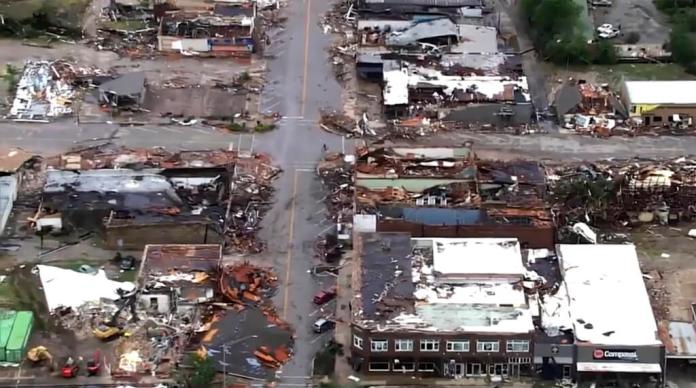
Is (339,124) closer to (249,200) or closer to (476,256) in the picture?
(249,200)

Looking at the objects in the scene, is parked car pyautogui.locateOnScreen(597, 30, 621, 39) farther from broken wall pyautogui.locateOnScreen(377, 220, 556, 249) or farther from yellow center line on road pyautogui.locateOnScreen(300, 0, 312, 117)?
broken wall pyautogui.locateOnScreen(377, 220, 556, 249)

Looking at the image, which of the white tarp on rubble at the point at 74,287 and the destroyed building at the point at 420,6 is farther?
the destroyed building at the point at 420,6

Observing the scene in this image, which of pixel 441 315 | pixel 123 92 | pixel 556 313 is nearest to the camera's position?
pixel 441 315

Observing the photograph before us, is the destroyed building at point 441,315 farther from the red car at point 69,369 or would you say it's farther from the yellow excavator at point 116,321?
the red car at point 69,369

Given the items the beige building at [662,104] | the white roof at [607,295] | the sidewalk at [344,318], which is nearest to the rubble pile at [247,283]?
the sidewalk at [344,318]

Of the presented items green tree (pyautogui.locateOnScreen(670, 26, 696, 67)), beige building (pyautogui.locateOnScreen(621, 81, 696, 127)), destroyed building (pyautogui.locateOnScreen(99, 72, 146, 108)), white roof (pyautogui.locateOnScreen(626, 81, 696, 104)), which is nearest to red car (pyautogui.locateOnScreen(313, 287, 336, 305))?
destroyed building (pyautogui.locateOnScreen(99, 72, 146, 108))

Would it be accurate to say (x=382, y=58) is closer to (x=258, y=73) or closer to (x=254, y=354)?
(x=258, y=73)

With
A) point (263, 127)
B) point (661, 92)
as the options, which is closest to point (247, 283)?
point (263, 127)
